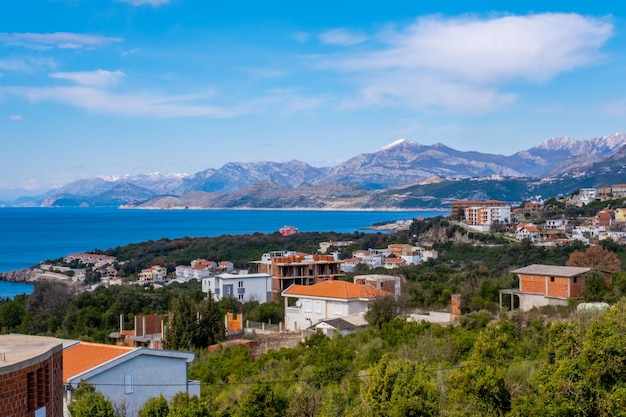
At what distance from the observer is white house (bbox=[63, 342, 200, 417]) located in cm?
1048

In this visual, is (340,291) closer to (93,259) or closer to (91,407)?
(91,407)

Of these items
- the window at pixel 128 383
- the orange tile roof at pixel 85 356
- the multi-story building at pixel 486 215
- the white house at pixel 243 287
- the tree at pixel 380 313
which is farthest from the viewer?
the multi-story building at pixel 486 215

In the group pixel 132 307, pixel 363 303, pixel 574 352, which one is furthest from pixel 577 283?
pixel 132 307

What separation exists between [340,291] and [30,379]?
1612 centimetres

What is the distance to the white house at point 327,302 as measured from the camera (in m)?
20.3

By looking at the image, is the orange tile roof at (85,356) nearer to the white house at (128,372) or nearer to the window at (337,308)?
the white house at (128,372)

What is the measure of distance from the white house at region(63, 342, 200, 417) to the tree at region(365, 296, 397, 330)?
6228 millimetres

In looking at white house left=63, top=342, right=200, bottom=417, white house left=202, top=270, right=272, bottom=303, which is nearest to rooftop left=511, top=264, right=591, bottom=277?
white house left=63, top=342, right=200, bottom=417

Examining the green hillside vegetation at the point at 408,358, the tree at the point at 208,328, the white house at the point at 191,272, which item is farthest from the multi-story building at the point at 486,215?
the tree at the point at 208,328

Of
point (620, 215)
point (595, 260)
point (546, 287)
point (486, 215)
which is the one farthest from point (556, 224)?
point (546, 287)

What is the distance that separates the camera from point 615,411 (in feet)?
25.4

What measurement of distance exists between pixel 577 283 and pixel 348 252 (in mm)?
39865

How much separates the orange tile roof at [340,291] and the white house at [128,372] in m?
9.15

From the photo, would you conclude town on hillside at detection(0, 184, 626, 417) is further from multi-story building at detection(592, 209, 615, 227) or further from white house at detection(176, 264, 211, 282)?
multi-story building at detection(592, 209, 615, 227)
